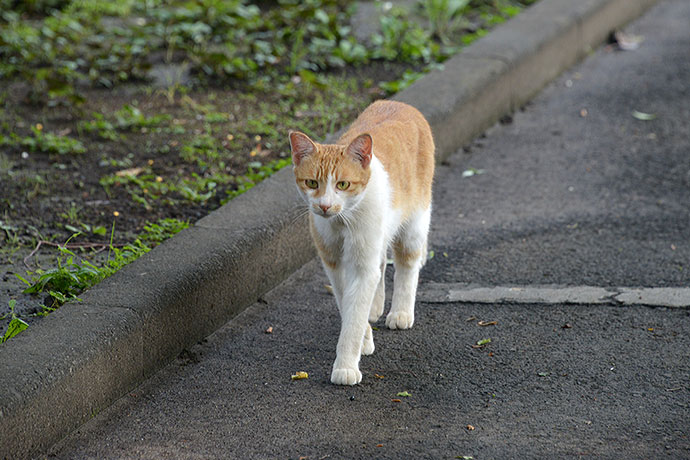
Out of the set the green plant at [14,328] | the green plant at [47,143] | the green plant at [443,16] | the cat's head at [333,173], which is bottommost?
the green plant at [47,143]

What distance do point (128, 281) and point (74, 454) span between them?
815mm

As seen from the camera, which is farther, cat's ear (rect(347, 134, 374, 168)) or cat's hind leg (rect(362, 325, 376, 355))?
cat's hind leg (rect(362, 325, 376, 355))

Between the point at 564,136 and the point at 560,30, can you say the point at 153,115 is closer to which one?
the point at 564,136

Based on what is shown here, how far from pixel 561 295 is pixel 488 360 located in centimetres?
70

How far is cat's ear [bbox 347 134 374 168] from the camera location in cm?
334

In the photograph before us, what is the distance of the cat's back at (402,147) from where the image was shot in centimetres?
375

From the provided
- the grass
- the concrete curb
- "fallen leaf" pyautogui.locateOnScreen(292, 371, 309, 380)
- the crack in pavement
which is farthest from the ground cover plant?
the crack in pavement

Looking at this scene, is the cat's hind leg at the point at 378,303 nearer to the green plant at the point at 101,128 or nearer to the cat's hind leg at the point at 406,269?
the cat's hind leg at the point at 406,269

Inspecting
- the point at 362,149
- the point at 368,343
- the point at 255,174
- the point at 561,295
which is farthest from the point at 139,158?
the point at 561,295

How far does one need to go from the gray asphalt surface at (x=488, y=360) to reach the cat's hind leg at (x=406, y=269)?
61 mm

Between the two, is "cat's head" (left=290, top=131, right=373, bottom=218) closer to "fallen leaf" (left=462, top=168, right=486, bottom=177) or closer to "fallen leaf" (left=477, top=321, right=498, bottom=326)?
"fallen leaf" (left=477, top=321, right=498, bottom=326)

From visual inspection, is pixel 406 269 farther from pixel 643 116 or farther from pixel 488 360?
pixel 643 116

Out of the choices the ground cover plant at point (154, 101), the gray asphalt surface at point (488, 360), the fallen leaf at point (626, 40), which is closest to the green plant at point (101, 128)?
the ground cover plant at point (154, 101)

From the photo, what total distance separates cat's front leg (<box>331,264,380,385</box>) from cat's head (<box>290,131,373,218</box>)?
0.31m
